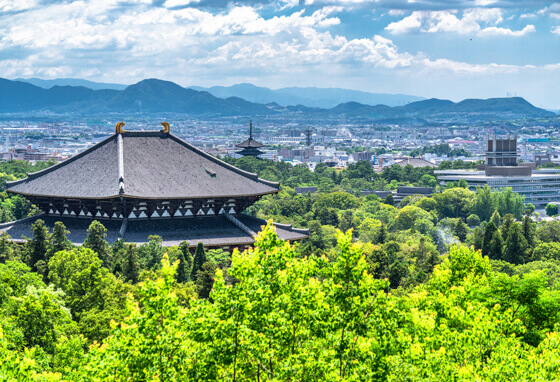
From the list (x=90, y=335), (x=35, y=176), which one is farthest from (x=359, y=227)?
(x=90, y=335)

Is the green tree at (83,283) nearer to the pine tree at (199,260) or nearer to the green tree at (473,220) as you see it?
the pine tree at (199,260)

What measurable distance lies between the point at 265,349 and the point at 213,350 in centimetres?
118

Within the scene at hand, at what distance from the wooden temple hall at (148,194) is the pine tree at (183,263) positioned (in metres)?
2.85

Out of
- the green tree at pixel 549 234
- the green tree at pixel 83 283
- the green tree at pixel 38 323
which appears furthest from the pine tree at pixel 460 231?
the green tree at pixel 38 323

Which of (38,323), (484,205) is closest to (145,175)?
(38,323)

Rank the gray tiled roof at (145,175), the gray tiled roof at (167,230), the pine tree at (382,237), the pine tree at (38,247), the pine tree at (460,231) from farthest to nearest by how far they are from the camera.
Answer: the pine tree at (460,231) < the pine tree at (382,237) < the gray tiled roof at (145,175) < the gray tiled roof at (167,230) < the pine tree at (38,247)

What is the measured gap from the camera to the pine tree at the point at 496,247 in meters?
50.0

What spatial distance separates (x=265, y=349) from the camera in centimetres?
1588

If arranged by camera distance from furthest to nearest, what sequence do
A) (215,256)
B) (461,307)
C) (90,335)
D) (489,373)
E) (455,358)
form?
(215,256) → (90,335) → (461,307) → (455,358) → (489,373)

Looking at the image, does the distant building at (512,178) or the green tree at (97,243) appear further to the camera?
the distant building at (512,178)

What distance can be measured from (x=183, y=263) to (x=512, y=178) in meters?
83.5

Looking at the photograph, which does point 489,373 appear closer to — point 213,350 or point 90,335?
point 213,350

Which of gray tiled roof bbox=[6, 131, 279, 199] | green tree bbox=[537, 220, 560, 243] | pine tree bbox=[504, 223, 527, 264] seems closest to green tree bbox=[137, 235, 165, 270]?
gray tiled roof bbox=[6, 131, 279, 199]

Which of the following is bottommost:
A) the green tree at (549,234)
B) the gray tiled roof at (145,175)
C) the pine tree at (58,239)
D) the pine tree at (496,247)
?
the green tree at (549,234)
